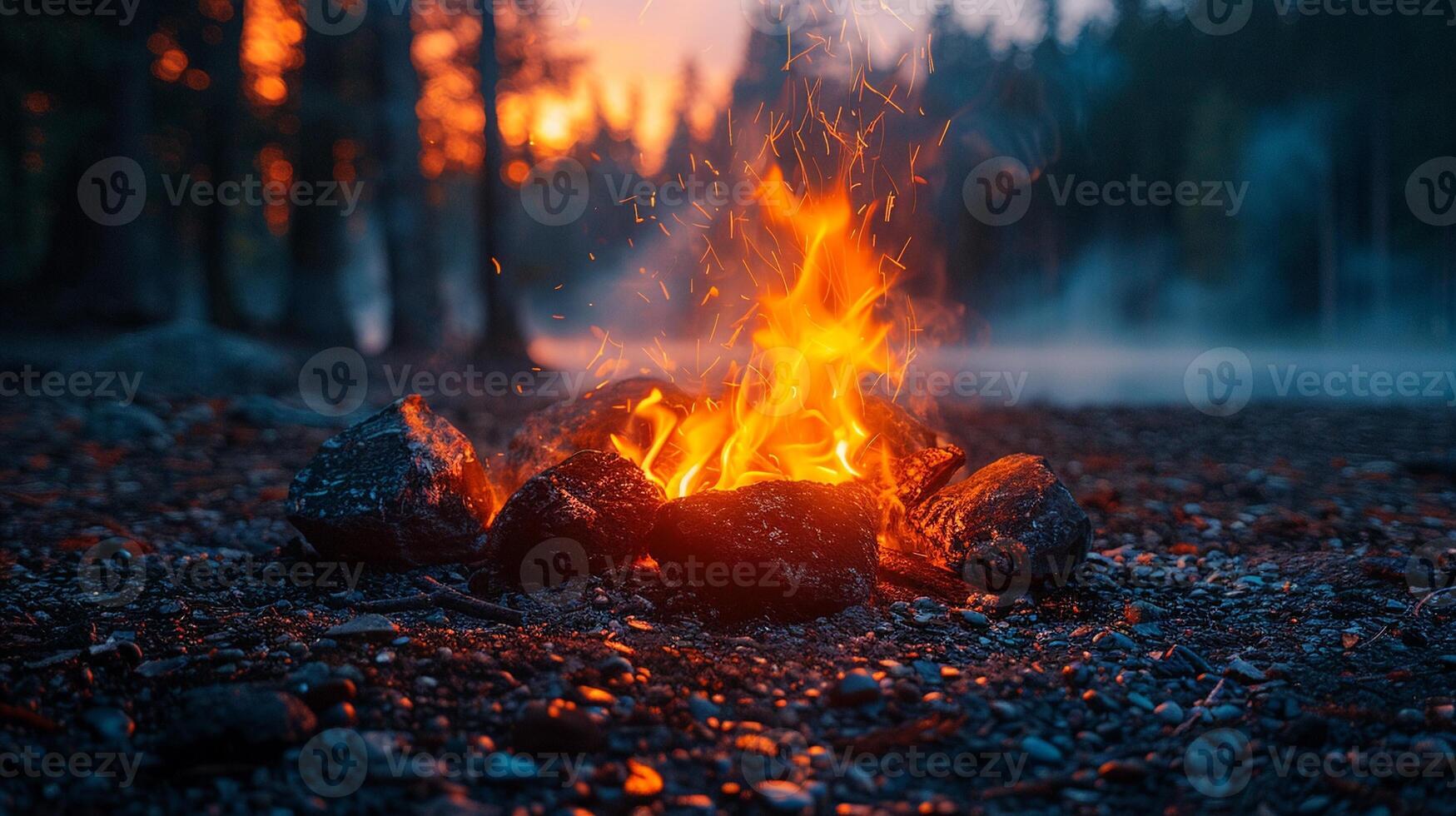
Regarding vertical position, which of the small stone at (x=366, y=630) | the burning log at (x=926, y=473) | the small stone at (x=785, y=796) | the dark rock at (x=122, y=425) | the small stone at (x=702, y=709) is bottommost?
the small stone at (x=785, y=796)

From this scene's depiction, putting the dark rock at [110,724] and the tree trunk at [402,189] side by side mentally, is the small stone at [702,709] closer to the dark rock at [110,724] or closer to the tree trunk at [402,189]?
the dark rock at [110,724]

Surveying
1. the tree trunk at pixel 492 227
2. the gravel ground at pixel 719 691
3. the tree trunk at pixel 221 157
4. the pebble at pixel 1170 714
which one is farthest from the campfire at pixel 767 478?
the tree trunk at pixel 221 157

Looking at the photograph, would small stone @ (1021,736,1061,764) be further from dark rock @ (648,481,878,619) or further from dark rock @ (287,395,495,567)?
dark rock @ (287,395,495,567)

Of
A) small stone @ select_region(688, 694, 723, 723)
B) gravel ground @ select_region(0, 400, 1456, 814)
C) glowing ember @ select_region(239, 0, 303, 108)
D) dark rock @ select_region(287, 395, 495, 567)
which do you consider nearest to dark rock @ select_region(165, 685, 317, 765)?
gravel ground @ select_region(0, 400, 1456, 814)

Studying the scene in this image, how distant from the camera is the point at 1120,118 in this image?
36.2m

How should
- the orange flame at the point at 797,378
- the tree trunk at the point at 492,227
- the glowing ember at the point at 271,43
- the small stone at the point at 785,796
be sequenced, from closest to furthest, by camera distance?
the small stone at the point at 785,796 → the orange flame at the point at 797,378 → the tree trunk at the point at 492,227 → the glowing ember at the point at 271,43

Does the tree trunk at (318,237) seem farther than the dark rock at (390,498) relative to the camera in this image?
Yes

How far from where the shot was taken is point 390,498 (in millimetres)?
4059

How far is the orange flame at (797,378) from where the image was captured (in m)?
4.80

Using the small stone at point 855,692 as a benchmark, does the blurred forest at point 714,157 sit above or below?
above

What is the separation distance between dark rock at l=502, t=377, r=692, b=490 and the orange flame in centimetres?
5

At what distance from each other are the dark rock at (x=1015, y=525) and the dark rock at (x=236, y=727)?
2.91 meters

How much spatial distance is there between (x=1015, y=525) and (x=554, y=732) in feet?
8.01

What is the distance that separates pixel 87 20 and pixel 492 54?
22.3ft
